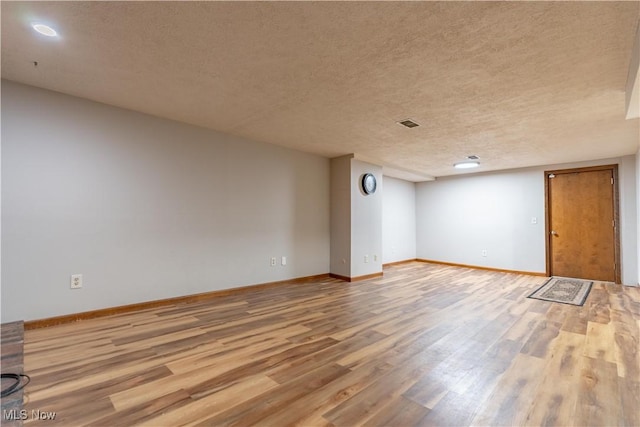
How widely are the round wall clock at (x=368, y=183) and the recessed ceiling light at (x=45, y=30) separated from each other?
165 inches

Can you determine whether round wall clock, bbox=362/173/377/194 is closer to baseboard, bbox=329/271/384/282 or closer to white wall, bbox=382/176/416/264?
white wall, bbox=382/176/416/264

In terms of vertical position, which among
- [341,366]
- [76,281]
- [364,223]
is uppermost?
[364,223]

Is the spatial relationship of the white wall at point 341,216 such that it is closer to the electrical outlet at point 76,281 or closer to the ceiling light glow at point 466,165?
the ceiling light glow at point 466,165

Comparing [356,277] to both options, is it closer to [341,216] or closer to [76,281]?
[341,216]

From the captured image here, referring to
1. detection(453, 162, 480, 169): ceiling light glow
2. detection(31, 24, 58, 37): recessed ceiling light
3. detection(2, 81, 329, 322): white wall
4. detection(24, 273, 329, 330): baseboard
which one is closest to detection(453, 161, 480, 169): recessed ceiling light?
detection(453, 162, 480, 169): ceiling light glow

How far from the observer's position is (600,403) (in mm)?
1628

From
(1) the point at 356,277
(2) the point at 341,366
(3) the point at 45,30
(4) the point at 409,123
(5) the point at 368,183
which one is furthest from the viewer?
(5) the point at 368,183

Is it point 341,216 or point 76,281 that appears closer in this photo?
point 76,281

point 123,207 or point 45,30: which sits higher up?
point 45,30

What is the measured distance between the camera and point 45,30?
1.86 meters

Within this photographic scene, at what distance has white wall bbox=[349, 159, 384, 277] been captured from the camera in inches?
198

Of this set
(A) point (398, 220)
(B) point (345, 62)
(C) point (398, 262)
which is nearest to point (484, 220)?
(A) point (398, 220)

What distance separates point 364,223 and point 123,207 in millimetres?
3632

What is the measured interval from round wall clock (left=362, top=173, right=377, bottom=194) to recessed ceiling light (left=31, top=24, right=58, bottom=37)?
419 cm
